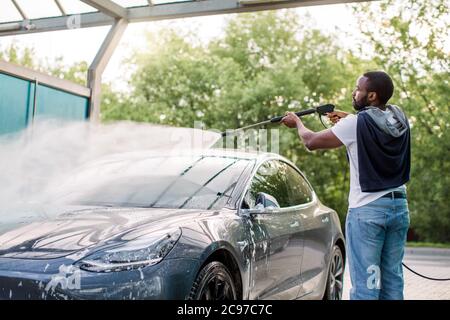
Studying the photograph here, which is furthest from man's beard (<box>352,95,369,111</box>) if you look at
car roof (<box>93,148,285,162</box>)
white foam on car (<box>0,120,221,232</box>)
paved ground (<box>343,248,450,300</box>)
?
paved ground (<box>343,248,450,300</box>)

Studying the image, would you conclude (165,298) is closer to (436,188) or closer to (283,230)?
(283,230)

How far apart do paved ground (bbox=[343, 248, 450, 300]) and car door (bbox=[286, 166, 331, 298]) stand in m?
1.76

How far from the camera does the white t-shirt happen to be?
4145 mm

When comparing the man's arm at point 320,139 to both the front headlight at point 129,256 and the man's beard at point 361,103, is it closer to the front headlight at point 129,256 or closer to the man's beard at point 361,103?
the man's beard at point 361,103

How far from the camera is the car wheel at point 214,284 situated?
12.1ft

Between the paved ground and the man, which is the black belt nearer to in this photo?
the man

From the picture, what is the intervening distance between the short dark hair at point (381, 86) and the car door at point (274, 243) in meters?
1.24

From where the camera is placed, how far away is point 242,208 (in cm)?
466

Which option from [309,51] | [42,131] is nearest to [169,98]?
[309,51]

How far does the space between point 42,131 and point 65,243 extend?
602cm

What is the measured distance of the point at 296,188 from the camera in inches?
233

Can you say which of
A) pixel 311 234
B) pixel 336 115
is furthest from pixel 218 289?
pixel 311 234

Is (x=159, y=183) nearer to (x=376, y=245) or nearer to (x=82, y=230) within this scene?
(x=82, y=230)
